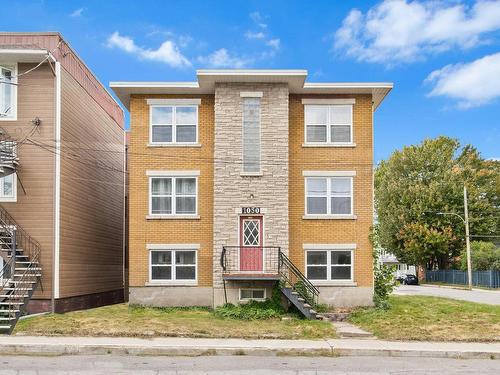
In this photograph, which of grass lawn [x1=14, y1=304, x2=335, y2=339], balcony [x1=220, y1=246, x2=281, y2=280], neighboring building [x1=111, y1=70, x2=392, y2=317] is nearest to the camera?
grass lawn [x1=14, y1=304, x2=335, y2=339]

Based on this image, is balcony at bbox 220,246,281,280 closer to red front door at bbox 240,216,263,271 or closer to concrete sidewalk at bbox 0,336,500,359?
red front door at bbox 240,216,263,271

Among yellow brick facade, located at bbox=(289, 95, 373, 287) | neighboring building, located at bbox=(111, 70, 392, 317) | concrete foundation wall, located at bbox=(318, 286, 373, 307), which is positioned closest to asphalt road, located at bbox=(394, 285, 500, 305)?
concrete foundation wall, located at bbox=(318, 286, 373, 307)

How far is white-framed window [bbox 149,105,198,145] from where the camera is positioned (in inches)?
917

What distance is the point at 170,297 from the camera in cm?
2264

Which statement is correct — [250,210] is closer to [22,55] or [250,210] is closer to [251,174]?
[251,174]

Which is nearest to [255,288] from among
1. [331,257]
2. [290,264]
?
[290,264]

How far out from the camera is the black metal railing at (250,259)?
22.1 m

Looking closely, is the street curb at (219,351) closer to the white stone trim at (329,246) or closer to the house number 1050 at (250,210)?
the house number 1050 at (250,210)

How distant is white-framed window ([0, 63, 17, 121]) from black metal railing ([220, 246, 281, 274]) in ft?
29.8

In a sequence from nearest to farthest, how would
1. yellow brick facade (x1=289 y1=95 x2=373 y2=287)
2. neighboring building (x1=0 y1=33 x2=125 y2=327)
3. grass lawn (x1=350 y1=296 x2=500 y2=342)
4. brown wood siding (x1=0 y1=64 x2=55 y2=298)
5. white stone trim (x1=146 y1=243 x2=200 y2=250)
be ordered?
grass lawn (x1=350 y1=296 x2=500 y2=342), neighboring building (x1=0 y1=33 x2=125 y2=327), brown wood siding (x1=0 y1=64 x2=55 y2=298), white stone trim (x1=146 y1=243 x2=200 y2=250), yellow brick facade (x1=289 y1=95 x2=373 y2=287)

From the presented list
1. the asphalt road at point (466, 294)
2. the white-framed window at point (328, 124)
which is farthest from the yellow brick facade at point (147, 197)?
the asphalt road at point (466, 294)

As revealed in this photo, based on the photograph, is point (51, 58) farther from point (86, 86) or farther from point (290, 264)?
point (290, 264)

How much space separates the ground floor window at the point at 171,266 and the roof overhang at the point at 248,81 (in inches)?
243

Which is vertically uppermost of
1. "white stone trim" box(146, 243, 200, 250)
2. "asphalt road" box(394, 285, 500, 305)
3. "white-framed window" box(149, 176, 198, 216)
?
"white-framed window" box(149, 176, 198, 216)
